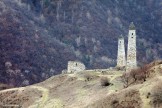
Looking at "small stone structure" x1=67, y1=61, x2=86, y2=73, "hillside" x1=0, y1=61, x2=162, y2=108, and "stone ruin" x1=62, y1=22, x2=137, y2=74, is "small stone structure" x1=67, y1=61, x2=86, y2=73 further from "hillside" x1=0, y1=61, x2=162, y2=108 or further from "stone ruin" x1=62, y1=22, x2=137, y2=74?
"hillside" x1=0, y1=61, x2=162, y2=108

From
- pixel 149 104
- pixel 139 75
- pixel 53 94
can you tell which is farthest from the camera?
pixel 53 94

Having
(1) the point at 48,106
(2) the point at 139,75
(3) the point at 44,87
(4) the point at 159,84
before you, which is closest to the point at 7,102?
(3) the point at 44,87

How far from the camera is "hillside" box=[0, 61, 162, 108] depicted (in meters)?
70.2

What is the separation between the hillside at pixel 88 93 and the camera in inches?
2764

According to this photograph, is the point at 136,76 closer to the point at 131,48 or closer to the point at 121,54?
the point at 131,48

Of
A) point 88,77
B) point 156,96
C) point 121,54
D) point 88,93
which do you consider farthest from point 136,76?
point 121,54

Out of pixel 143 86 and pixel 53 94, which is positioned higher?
pixel 143 86

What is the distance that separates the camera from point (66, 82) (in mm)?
99250

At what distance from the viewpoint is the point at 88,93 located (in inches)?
3410

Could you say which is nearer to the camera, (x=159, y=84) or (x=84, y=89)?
(x=159, y=84)

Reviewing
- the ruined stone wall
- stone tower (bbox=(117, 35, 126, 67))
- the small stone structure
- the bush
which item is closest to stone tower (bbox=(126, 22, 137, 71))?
the ruined stone wall

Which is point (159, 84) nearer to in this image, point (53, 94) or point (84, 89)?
point (84, 89)

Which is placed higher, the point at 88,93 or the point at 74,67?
the point at 88,93

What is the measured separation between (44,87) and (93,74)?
11.1 meters
